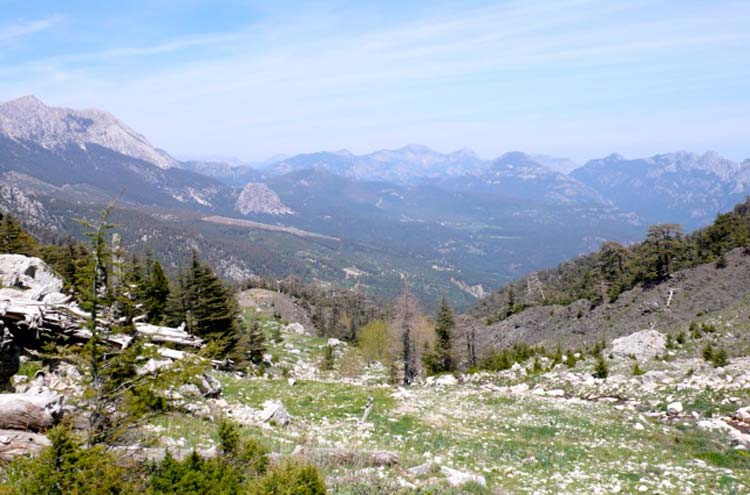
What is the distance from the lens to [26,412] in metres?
9.77

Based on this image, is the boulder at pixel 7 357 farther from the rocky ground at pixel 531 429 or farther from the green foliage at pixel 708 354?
the green foliage at pixel 708 354

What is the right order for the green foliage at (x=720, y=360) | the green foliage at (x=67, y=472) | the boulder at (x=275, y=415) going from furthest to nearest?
the green foliage at (x=720, y=360), the boulder at (x=275, y=415), the green foliage at (x=67, y=472)

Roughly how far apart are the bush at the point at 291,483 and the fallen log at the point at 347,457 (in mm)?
4155

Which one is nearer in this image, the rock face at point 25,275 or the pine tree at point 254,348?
the rock face at point 25,275

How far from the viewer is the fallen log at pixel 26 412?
9.62m

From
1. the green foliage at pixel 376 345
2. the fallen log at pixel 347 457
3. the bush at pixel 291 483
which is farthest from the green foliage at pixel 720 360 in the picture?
the green foliage at pixel 376 345

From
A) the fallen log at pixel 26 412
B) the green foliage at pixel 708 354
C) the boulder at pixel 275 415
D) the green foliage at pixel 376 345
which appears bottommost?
the green foliage at pixel 376 345

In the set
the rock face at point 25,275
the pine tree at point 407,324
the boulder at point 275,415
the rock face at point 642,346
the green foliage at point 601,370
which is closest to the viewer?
the boulder at point 275,415

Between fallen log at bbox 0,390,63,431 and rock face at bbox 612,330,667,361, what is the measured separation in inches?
1554

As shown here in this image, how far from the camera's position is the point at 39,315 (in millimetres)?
14773

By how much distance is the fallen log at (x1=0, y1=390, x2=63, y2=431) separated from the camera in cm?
962

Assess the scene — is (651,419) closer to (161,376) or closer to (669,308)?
(161,376)

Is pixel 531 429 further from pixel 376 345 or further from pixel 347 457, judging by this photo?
pixel 376 345

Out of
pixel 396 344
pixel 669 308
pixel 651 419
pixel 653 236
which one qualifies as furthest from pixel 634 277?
pixel 651 419
